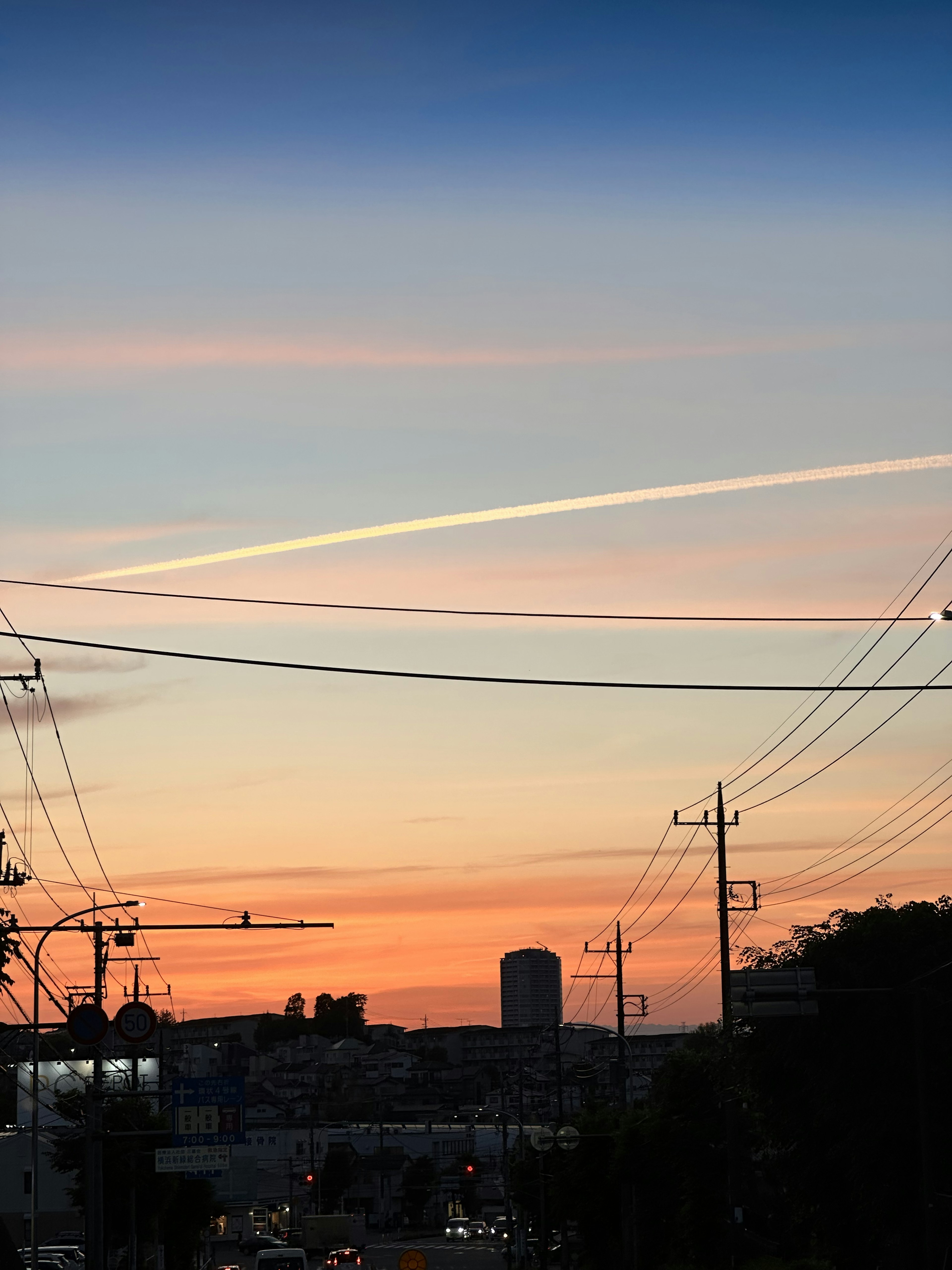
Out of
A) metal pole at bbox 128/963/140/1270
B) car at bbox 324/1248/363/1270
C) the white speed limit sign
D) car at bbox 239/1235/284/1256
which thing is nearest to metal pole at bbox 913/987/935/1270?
the white speed limit sign

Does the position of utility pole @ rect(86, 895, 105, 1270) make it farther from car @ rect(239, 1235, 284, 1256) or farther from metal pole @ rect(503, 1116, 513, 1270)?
car @ rect(239, 1235, 284, 1256)

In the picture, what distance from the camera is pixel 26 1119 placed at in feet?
314

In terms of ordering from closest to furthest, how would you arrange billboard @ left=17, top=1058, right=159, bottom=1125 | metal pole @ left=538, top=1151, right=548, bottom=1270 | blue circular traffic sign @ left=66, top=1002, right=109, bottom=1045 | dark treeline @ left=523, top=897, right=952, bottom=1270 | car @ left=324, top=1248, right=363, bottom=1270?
dark treeline @ left=523, top=897, right=952, bottom=1270 < blue circular traffic sign @ left=66, top=1002, right=109, bottom=1045 < metal pole @ left=538, top=1151, right=548, bottom=1270 < car @ left=324, top=1248, right=363, bottom=1270 < billboard @ left=17, top=1058, right=159, bottom=1125

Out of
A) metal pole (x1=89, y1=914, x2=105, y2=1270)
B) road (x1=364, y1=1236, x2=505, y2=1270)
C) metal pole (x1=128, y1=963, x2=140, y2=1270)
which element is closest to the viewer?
metal pole (x1=89, y1=914, x2=105, y2=1270)

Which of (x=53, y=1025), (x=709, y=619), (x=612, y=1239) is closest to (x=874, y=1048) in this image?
(x=709, y=619)

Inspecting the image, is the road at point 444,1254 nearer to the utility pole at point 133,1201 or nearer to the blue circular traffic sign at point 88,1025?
the utility pole at point 133,1201

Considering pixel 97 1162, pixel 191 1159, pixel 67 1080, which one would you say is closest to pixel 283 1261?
pixel 191 1159

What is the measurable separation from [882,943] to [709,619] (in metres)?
12.9

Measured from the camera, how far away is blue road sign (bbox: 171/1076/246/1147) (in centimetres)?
4706

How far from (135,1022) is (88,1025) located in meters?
2.85

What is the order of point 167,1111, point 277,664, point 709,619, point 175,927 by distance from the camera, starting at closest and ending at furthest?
point 277,664 → point 709,619 → point 175,927 → point 167,1111

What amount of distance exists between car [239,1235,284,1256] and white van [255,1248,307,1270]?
129ft

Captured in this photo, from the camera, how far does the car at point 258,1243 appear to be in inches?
4131

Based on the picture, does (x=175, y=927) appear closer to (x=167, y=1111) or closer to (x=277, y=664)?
(x=277, y=664)
